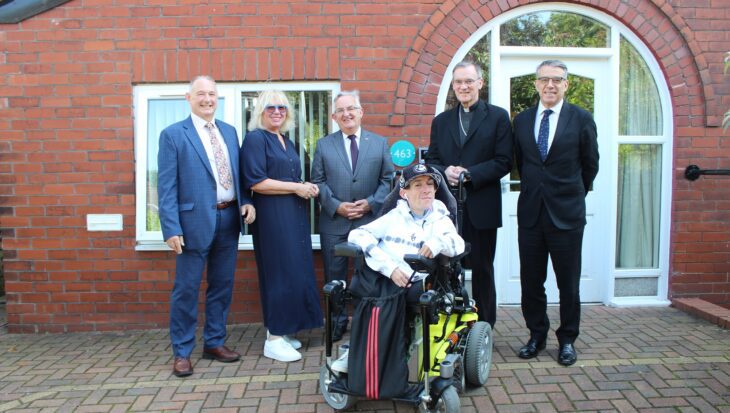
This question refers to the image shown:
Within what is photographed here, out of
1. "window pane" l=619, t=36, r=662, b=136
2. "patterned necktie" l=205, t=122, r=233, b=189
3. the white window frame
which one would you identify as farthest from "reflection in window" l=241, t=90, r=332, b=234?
"window pane" l=619, t=36, r=662, b=136

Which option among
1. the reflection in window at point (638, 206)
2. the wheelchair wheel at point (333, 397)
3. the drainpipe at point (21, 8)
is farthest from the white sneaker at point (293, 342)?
the drainpipe at point (21, 8)

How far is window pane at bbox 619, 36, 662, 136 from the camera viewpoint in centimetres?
537

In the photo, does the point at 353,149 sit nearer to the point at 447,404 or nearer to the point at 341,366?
the point at 341,366

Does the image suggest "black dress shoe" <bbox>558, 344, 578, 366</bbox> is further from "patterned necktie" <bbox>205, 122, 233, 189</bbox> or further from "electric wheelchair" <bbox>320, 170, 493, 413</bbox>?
"patterned necktie" <bbox>205, 122, 233, 189</bbox>

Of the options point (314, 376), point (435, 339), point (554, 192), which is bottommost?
point (314, 376)

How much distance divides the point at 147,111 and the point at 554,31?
386cm

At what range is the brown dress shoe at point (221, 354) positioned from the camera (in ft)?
13.7

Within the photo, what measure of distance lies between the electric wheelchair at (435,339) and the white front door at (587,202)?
1779 millimetres

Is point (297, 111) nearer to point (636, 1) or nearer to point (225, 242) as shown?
point (225, 242)

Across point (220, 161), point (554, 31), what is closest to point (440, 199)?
point (220, 161)

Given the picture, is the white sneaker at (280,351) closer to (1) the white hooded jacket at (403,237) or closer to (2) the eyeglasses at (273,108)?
(1) the white hooded jacket at (403,237)

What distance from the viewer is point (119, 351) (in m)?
4.53

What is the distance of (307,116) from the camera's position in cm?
522

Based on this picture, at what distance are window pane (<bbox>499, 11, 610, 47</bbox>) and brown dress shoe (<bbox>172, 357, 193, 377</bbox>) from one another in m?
3.91
